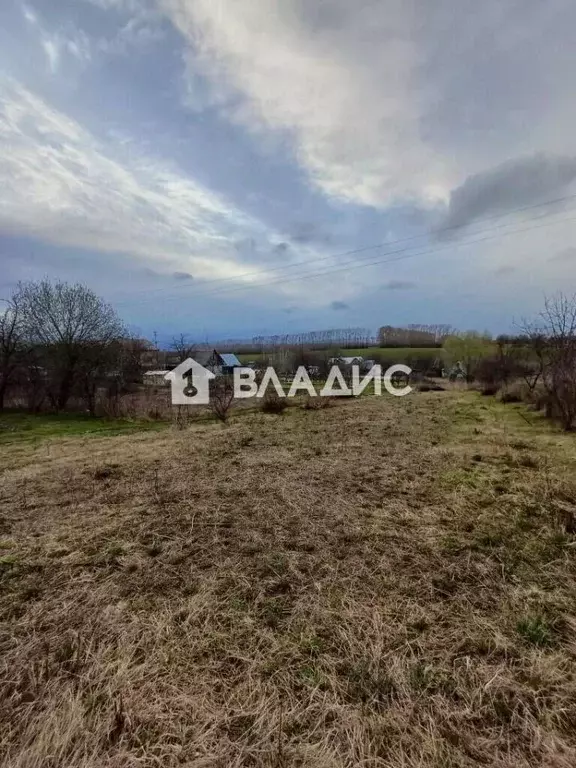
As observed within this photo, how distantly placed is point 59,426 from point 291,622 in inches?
428

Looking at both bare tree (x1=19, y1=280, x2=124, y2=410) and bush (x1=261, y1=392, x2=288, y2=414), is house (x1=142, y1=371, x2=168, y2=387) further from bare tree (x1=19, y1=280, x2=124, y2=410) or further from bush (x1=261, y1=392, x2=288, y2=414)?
bush (x1=261, y1=392, x2=288, y2=414)

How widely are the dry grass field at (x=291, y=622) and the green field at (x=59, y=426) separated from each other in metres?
5.13

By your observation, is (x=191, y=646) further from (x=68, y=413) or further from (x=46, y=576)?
(x=68, y=413)

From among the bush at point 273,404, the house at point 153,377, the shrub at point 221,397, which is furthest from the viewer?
the house at point 153,377

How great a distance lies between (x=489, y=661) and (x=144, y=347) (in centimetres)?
2068

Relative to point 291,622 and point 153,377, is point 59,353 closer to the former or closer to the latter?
point 153,377

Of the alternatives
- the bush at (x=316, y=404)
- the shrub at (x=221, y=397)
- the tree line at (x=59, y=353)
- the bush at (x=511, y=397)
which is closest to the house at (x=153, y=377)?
the tree line at (x=59, y=353)

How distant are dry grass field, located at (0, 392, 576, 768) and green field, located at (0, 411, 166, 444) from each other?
513 cm

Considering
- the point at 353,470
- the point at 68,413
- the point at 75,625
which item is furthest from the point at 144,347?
the point at 75,625

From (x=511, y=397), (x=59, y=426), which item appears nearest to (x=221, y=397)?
(x=59, y=426)

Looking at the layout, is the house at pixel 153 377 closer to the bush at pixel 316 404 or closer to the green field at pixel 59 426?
the green field at pixel 59 426

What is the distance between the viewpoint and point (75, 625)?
6.25 feet

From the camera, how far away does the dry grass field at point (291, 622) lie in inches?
51.9

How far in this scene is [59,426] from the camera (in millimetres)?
10492
